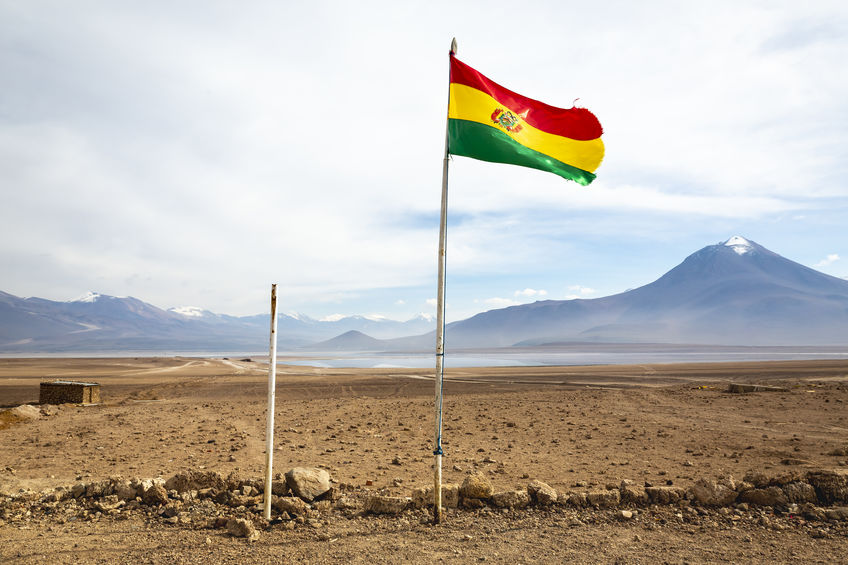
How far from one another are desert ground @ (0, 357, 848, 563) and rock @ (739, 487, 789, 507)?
0.17 metres

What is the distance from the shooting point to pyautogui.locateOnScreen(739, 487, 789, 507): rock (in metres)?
7.23

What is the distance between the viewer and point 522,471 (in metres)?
10.0

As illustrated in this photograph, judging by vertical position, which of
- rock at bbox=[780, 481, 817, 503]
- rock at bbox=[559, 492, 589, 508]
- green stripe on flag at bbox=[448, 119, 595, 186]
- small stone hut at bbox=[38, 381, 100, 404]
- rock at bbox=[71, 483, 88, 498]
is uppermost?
green stripe on flag at bbox=[448, 119, 595, 186]

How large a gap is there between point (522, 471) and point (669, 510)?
3179mm

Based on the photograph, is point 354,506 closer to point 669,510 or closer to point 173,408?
point 669,510

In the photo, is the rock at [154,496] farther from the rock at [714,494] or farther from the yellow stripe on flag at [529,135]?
the rock at [714,494]

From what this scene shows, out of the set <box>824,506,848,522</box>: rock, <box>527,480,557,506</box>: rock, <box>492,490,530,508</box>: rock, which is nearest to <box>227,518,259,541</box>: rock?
<box>492,490,530,508</box>: rock

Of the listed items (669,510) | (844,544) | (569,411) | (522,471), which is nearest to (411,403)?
(569,411)

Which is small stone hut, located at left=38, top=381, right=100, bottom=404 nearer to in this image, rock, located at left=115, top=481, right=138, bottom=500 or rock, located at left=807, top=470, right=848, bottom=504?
rock, located at left=115, top=481, right=138, bottom=500

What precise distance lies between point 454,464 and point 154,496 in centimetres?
529

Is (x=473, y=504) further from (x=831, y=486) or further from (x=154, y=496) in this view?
(x=831, y=486)

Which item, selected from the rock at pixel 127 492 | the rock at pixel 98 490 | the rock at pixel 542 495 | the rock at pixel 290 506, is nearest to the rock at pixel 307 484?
the rock at pixel 290 506

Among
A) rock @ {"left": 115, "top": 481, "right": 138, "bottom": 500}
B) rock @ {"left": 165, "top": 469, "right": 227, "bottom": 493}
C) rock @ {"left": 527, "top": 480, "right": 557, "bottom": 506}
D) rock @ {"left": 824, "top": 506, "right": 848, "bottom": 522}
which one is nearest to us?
rock @ {"left": 824, "top": 506, "right": 848, "bottom": 522}

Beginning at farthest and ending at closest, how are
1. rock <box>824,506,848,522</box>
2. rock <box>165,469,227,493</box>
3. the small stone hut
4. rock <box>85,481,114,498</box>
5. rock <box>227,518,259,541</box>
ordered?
the small stone hut, rock <box>165,469,227,493</box>, rock <box>85,481,114,498</box>, rock <box>824,506,848,522</box>, rock <box>227,518,259,541</box>
